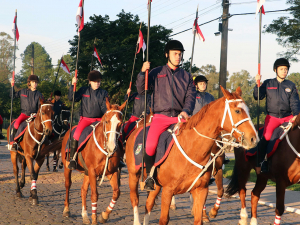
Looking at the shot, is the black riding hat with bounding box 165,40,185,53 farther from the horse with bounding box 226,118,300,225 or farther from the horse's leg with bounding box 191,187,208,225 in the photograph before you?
the horse with bounding box 226,118,300,225

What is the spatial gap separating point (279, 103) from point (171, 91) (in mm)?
2731

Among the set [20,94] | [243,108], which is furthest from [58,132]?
[243,108]

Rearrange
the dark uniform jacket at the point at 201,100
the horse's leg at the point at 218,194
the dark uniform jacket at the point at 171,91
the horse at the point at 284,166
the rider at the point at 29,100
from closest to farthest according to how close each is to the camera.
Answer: the dark uniform jacket at the point at 171,91 < the horse at the point at 284,166 < the horse's leg at the point at 218,194 < the dark uniform jacket at the point at 201,100 < the rider at the point at 29,100

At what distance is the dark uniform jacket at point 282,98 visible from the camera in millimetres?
7105

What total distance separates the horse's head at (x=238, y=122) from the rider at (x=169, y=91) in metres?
1.03

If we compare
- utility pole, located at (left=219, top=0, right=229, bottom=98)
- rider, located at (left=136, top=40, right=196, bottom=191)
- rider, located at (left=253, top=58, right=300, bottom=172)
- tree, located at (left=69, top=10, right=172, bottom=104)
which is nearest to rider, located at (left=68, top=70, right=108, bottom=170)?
rider, located at (left=136, top=40, right=196, bottom=191)

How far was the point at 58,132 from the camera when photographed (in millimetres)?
15289

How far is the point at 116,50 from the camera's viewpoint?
3269 centimetres

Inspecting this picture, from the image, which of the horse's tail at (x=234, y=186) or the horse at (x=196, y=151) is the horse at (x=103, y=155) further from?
the horse's tail at (x=234, y=186)

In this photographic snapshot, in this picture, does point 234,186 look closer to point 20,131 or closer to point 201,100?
point 201,100

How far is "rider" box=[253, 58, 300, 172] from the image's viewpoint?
7.12 m

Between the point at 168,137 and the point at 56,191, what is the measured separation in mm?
6479

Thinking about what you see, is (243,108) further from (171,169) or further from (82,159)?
(82,159)

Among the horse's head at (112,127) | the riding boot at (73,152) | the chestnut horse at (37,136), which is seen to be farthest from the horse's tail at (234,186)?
the chestnut horse at (37,136)
